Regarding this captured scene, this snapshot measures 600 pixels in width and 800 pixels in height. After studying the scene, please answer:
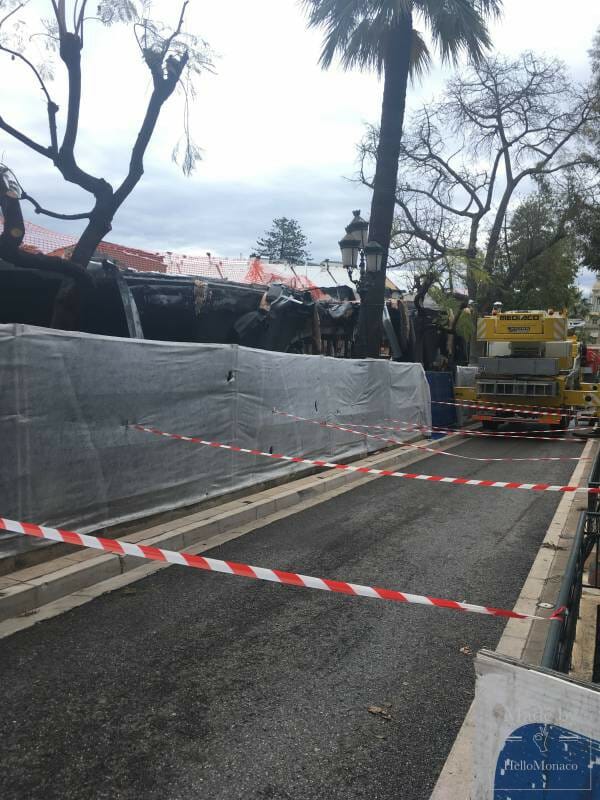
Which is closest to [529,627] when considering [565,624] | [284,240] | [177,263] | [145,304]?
[565,624]

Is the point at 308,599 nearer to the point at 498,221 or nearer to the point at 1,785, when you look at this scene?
the point at 1,785

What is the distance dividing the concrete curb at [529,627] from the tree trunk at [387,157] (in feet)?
21.0

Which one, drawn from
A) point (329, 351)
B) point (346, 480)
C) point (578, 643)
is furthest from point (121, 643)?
point (329, 351)

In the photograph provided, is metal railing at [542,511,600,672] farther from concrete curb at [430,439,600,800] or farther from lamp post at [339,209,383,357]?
lamp post at [339,209,383,357]

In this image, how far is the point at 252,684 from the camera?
11.8 feet

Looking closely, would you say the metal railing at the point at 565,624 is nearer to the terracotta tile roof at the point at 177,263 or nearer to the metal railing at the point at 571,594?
the metal railing at the point at 571,594

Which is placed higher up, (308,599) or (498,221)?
(498,221)

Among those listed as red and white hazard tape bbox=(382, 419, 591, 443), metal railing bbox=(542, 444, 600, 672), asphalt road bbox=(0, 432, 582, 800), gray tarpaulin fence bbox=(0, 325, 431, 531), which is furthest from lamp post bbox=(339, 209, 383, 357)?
asphalt road bbox=(0, 432, 582, 800)

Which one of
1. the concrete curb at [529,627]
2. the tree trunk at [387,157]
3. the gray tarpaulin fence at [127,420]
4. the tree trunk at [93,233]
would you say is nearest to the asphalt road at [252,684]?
the concrete curb at [529,627]

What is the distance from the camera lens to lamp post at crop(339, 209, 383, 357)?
43.9 feet

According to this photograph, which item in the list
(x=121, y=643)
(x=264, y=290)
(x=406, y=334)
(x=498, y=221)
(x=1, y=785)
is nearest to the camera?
(x=1, y=785)

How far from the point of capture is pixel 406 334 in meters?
18.6

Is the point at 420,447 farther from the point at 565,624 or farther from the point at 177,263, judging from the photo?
the point at 565,624

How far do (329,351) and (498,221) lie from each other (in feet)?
46.2
